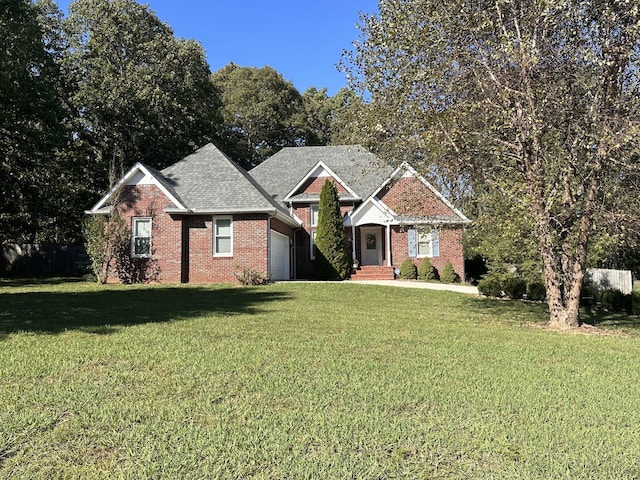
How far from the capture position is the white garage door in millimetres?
20156

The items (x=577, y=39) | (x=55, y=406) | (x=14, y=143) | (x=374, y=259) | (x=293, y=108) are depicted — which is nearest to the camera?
(x=55, y=406)

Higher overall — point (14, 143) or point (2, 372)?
point (14, 143)

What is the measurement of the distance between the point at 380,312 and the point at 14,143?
19.4m

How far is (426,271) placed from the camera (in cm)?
2300

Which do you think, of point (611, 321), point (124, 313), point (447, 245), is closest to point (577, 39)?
point (611, 321)

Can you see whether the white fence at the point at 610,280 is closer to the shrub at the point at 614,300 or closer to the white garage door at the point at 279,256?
the shrub at the point at 614,300

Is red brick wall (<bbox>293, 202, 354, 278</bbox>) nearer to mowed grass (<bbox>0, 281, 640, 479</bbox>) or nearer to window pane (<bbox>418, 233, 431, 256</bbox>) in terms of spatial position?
window pane (<bbox>418, 233, 431, 256</bbox>)

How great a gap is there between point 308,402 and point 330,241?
1769cm

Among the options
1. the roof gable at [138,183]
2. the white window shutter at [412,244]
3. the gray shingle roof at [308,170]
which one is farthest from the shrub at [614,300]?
the roof gable at [138,183]

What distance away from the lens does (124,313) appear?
9.73m

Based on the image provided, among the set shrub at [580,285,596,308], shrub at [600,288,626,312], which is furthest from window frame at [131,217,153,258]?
shrub at [600,288,626,312]

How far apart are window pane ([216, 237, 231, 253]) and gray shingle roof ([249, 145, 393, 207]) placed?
6.43 meters

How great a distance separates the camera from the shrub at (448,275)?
22688mm

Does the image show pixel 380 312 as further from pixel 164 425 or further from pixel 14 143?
pixel 14 143
